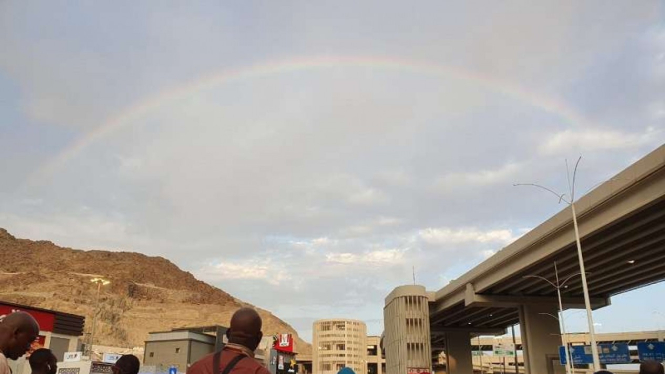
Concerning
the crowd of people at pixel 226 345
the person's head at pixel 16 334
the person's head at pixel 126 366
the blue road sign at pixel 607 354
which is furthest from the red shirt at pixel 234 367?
the blue road sign at pixel 607 354

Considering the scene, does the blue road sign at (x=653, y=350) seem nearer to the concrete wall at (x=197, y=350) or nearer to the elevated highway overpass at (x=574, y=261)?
the elevated highway overpass at (x=574, y=261)

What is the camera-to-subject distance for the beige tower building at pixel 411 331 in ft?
234

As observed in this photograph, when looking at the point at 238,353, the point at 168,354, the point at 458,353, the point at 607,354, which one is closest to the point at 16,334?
the point at 238,353

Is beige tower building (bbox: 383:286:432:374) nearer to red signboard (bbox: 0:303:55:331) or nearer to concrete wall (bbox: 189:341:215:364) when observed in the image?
concrete wall (bbox: 189:341:215:364)

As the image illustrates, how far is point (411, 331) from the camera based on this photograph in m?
72.7

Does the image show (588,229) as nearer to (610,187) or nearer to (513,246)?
(610,187)

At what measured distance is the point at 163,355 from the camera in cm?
8238

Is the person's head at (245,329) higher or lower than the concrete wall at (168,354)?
lower

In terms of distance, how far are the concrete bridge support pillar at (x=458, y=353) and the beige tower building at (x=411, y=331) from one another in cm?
1665

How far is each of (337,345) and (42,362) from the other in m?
181

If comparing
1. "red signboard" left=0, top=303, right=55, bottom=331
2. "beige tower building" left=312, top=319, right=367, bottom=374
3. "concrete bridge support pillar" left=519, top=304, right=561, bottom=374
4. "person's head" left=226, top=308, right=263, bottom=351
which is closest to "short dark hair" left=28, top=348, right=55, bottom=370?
"person's head" left=226, top=308, right=263, bottom=351

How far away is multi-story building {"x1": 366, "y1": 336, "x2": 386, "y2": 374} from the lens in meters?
166

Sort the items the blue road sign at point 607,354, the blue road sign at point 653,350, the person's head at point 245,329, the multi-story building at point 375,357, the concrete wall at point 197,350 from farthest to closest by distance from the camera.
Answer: the multi-story building at point 375,357, the concrete wall at point 197,350, the blue road sign at point 607,354, the blue road sign at point 653,350, the person's head at point 245,329

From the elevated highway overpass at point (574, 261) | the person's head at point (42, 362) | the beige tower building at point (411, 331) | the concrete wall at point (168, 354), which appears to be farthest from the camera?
the concrete wall at point (168, 354)
